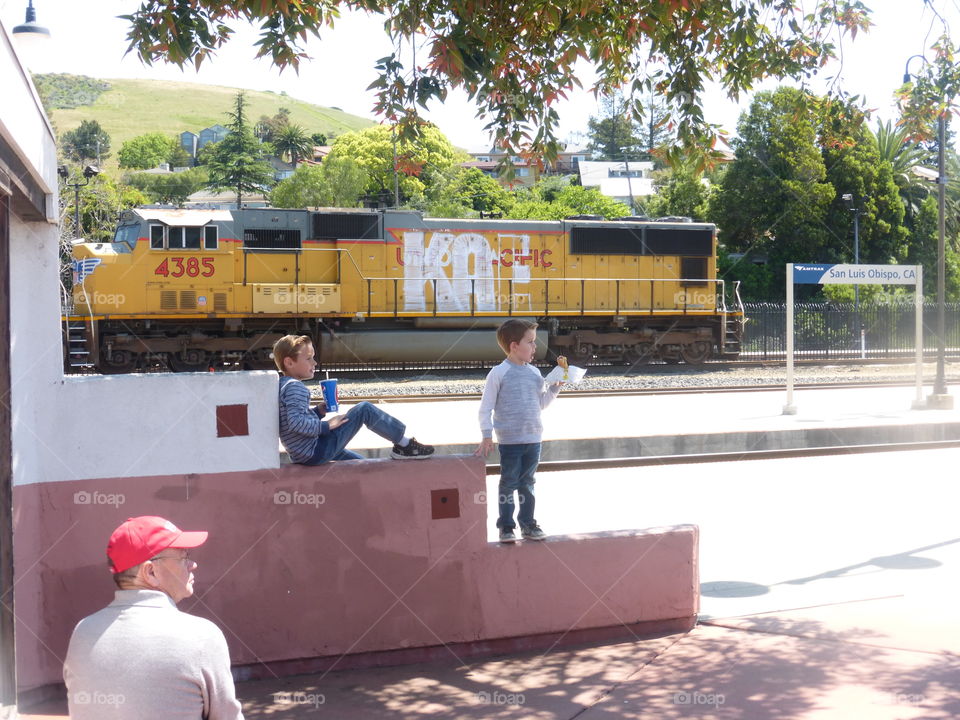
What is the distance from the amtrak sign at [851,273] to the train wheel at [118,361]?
42.6 ft

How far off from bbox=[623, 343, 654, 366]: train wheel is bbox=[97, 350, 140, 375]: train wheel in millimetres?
11319

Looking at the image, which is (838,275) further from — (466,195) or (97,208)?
(466,195)

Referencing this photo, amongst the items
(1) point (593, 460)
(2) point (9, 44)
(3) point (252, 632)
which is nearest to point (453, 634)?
(3) point (252, 632)

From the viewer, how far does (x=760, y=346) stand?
30.6 meters

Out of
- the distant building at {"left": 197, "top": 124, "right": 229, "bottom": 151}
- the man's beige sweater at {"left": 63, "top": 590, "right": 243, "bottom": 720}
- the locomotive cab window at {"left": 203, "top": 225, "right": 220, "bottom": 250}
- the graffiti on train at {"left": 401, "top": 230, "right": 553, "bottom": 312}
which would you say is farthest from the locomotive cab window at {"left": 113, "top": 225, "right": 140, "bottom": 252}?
the distant building at {"left": 197, "top": 124, "right": 229, "bottom": 151}

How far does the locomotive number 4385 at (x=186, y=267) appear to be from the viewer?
66.2 ft

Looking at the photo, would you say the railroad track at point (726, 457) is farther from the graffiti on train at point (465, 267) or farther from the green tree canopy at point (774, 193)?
the green tree canopy at point (774, 193)

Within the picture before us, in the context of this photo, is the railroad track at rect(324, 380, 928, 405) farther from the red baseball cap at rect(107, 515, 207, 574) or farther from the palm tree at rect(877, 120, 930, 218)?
the palm tree at rect(877, 120, 930, 218)

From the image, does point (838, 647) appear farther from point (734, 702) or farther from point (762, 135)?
point (762, 135)

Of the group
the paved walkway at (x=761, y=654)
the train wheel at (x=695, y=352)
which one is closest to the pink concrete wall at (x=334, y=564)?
the paved walkway at (x=761, y=654)

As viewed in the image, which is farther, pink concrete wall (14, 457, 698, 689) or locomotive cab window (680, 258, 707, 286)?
locomotive cab window (680, 258, 707, 286)

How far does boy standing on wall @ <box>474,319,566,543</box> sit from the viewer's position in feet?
17.5

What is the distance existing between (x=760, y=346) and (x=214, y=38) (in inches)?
1037

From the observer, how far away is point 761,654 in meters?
4.87
